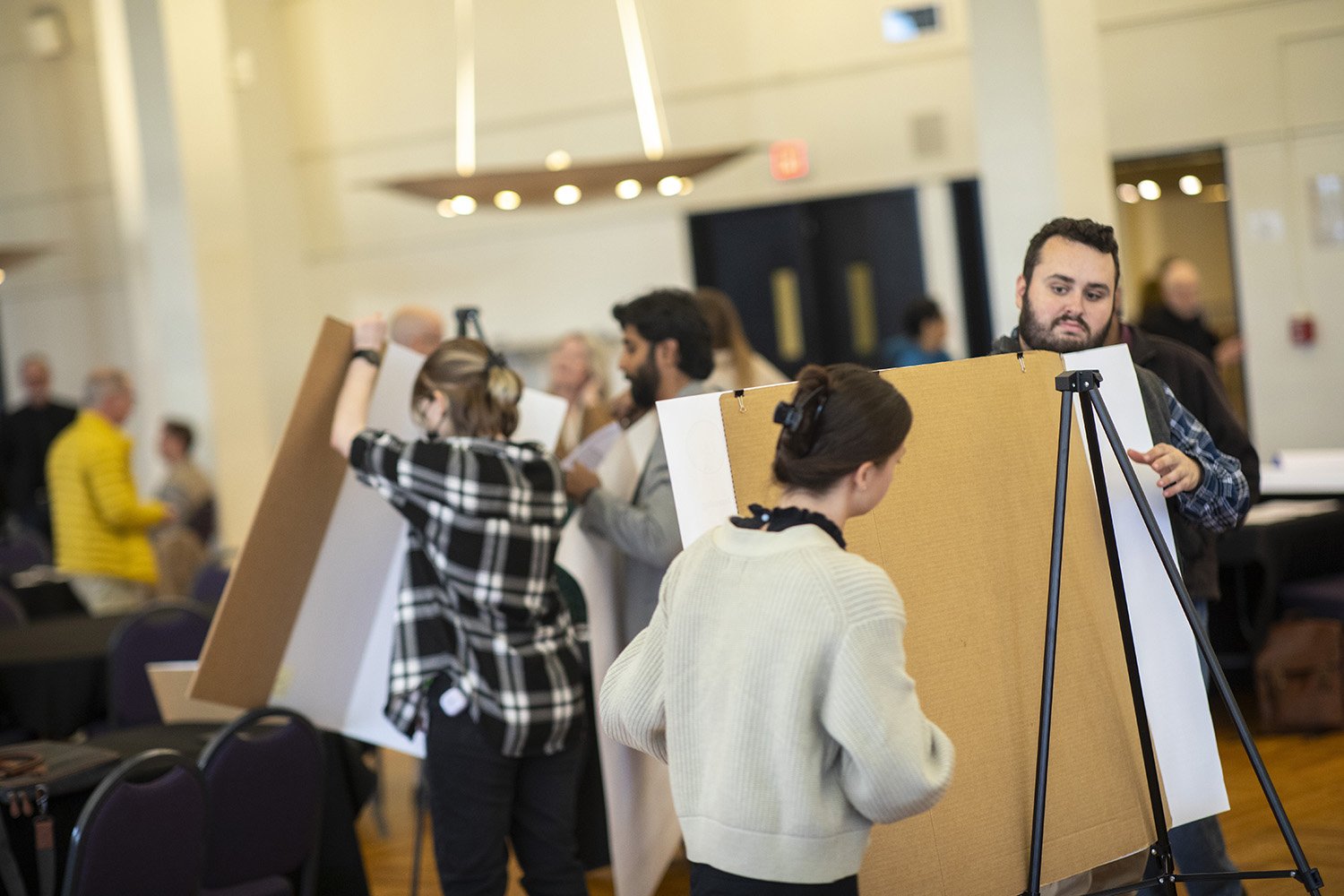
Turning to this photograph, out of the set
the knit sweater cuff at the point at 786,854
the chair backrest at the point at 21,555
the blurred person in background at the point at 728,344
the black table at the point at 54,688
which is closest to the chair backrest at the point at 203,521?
the chair backrest at the point at 21,555

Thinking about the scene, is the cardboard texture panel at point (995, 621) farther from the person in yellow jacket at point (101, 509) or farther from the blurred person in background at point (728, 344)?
the person in yellow jacket at point (101, 509)

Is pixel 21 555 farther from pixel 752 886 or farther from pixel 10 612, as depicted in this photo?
pixel 752 886

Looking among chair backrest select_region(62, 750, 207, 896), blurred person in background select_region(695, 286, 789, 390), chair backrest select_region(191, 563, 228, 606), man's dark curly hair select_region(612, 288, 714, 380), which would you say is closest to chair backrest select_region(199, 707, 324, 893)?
chair backrest select_region(62, 750, 207, 896)

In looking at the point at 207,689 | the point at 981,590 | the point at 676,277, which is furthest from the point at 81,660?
the point at 676,277

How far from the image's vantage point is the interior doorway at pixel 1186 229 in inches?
306

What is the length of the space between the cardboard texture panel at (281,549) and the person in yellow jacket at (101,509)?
3106 mm

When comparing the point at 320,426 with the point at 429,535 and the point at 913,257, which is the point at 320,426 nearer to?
the point at 429,535

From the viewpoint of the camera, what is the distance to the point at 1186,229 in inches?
310

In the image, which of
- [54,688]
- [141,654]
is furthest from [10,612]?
[141,654]

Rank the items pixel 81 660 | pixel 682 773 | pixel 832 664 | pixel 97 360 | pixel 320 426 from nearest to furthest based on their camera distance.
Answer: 1. pixel 832 664
2. pixel 682 773
3. pixel 320 426
4. pixel 81 660
5. pixel 97 360

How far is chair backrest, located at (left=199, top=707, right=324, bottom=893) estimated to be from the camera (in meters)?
2.99

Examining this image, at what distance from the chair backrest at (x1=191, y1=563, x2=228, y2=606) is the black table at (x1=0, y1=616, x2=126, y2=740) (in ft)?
3.45

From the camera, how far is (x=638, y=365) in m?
3.21

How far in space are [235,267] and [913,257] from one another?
4.20 m
